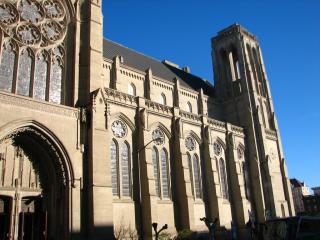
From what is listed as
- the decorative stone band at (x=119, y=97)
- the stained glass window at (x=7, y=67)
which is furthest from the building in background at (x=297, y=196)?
the stained glass window at (x=7, y=67)

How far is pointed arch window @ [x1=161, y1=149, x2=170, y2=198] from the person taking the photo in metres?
30.9

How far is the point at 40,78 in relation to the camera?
2522 cm

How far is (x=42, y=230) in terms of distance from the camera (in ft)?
73.9

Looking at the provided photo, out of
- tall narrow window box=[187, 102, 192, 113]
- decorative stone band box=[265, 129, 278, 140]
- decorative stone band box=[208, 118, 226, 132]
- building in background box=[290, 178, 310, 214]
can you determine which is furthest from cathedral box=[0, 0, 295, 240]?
building in background box=[290, 178, 310, 214]

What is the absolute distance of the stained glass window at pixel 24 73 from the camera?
79.1 ft

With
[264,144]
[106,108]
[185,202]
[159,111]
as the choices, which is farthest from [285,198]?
[106,108]

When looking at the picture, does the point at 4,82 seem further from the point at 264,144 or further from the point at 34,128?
the point at 264,144

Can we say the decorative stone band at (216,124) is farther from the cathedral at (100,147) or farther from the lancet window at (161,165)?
the lancet window at (161,165)

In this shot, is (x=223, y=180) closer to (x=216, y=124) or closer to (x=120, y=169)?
(x=216, y=124)

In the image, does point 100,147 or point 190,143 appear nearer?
point 100,147

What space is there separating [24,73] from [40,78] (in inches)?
→ 44.0

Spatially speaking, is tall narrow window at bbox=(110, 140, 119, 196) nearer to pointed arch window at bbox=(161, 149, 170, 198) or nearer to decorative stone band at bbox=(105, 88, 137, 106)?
decorative stone band at bbox=(105, 88, 137, 106)

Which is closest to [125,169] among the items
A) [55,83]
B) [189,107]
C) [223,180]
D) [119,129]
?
[119,129]

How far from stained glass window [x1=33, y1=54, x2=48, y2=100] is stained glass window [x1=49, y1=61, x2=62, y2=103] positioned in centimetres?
49
